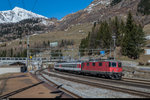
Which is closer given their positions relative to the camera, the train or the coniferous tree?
the train

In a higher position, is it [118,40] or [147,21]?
[147,21]

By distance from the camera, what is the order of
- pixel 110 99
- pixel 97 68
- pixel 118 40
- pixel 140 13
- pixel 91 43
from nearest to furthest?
pixel 110 99, pixel 97 68, pixel 118 40, pixel 91 43, pixel 140 13

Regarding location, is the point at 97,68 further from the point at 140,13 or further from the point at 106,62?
the point at 140,13

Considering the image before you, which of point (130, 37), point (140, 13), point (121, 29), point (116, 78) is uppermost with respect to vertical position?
point (140, 13)

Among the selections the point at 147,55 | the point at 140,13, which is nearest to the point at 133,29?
the point at 147,55

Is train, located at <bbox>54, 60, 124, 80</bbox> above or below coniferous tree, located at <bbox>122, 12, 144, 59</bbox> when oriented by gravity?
below

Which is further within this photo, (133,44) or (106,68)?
(133,44)

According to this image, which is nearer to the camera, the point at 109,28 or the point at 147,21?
the point at 109,28

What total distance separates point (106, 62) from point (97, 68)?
3.07m

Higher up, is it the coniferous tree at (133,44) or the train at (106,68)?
the coniferous tree at (133,44)

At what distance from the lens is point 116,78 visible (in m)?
30.8

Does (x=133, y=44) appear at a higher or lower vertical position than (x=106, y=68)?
higher

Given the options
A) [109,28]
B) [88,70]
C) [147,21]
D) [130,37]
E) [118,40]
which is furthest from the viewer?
[147,21]

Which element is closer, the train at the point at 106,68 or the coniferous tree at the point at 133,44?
the train at the point at 106,68
